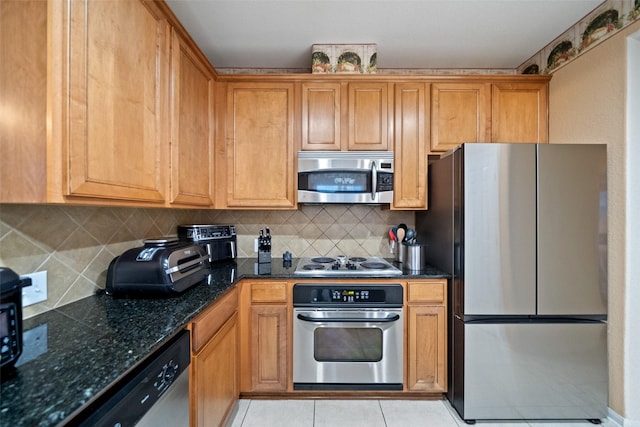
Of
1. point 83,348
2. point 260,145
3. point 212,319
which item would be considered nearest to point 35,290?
point 83,348

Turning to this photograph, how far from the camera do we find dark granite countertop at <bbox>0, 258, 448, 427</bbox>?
25.1 inches

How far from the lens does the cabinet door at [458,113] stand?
2.27 metres

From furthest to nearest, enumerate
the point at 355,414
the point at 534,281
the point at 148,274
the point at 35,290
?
the point at 355,414 → the point at 534,281 → the point at 148,274 → the point at 35,290

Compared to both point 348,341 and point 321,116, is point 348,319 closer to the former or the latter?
point 348,341

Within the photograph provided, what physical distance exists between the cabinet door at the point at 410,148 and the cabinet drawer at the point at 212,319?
1372 millimetres

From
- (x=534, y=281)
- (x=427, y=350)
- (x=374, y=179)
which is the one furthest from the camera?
(x=374, y=179)

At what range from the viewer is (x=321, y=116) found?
2.27m

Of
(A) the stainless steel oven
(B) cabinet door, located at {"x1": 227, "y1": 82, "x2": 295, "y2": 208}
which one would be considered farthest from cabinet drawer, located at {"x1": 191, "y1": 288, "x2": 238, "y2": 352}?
(B) cabinet door, located at {"x1": 227, "y1": 82, "x2": 295, "y2": 208}

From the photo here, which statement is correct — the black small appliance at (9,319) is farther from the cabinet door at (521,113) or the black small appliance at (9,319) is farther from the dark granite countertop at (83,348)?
the cabinet door at (521,113)

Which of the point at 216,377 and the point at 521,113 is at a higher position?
the point at 521,113

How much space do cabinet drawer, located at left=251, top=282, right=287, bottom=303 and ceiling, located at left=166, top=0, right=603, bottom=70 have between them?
5.74 ft

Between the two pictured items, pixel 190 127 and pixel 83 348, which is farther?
pixel 190 127

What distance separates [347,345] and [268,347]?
529 millimetres

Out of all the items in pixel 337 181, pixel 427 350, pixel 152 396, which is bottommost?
pixel 427 350
